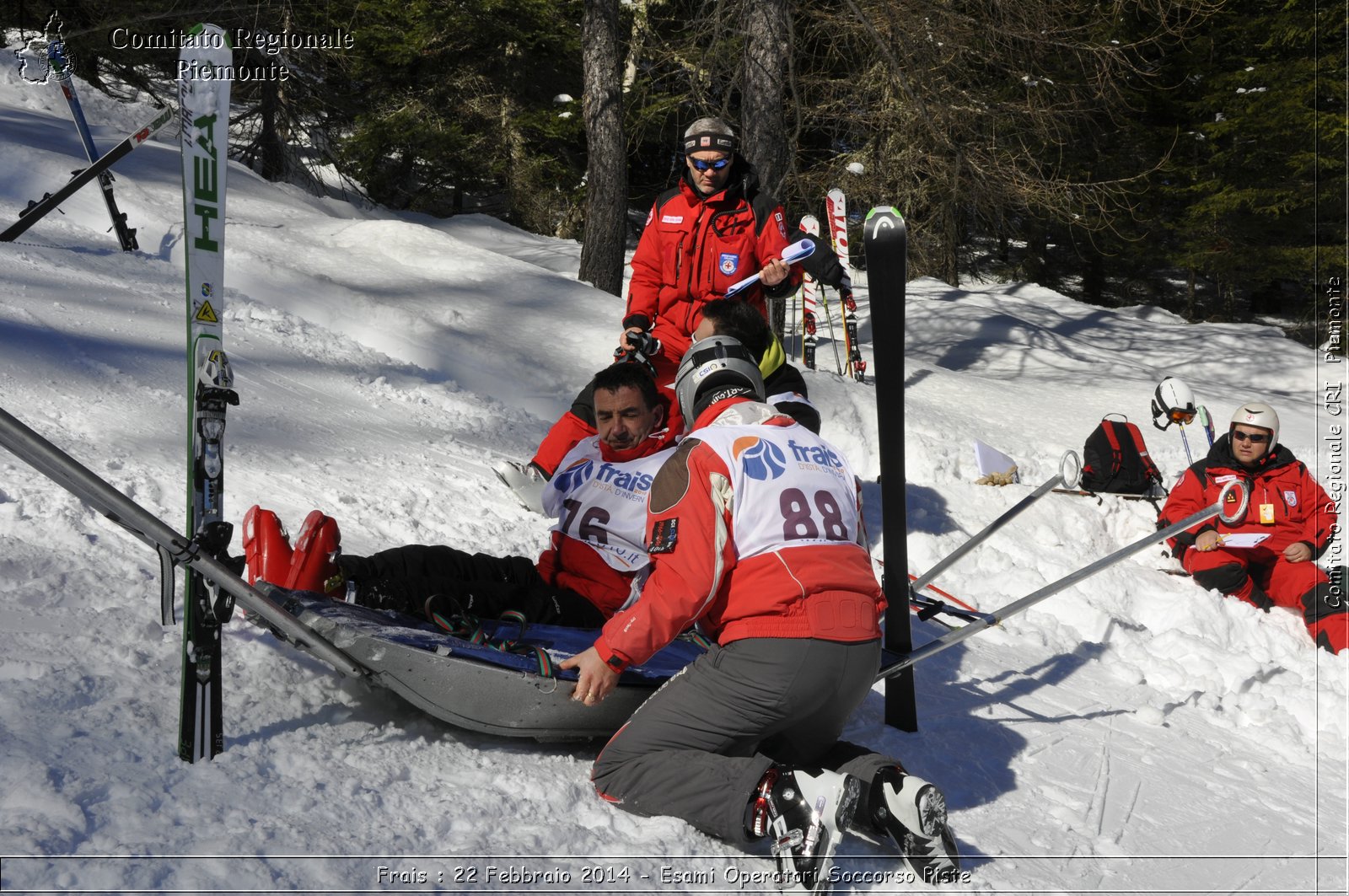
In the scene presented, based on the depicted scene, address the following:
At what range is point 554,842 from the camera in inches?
104

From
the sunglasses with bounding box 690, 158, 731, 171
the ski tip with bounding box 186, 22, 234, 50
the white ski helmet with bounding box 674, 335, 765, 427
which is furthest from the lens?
the sunglasses with bounding box 690, 158, 731, 171

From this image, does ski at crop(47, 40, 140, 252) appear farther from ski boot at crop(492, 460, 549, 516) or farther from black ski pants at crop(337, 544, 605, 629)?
black ski pants at crop(337, 544, 605, 629)

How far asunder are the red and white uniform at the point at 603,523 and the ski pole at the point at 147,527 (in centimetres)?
115

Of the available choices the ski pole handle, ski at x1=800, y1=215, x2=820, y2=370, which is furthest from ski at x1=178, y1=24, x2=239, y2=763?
ski at x1=800, y1=215, x2=820, y2=370

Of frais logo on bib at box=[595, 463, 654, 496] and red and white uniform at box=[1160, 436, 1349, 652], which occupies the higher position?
frais logo on bib at box=[595, 463, 654, 496]

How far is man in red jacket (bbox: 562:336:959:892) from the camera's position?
2.75m

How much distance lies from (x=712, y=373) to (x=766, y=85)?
260 inches

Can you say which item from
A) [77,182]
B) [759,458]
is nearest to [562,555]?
[759,458]

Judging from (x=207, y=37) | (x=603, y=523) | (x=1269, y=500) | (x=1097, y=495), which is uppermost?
(x=207, y=37)

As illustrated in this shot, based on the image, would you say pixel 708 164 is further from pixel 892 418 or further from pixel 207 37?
pixel 207 37

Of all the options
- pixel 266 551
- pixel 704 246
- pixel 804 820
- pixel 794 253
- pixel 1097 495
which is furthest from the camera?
pixel 1097 495

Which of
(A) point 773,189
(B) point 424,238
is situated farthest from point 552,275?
(A) point 773,189

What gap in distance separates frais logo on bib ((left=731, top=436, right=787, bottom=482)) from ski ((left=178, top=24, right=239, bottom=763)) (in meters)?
1.32

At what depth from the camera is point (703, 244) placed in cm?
503
